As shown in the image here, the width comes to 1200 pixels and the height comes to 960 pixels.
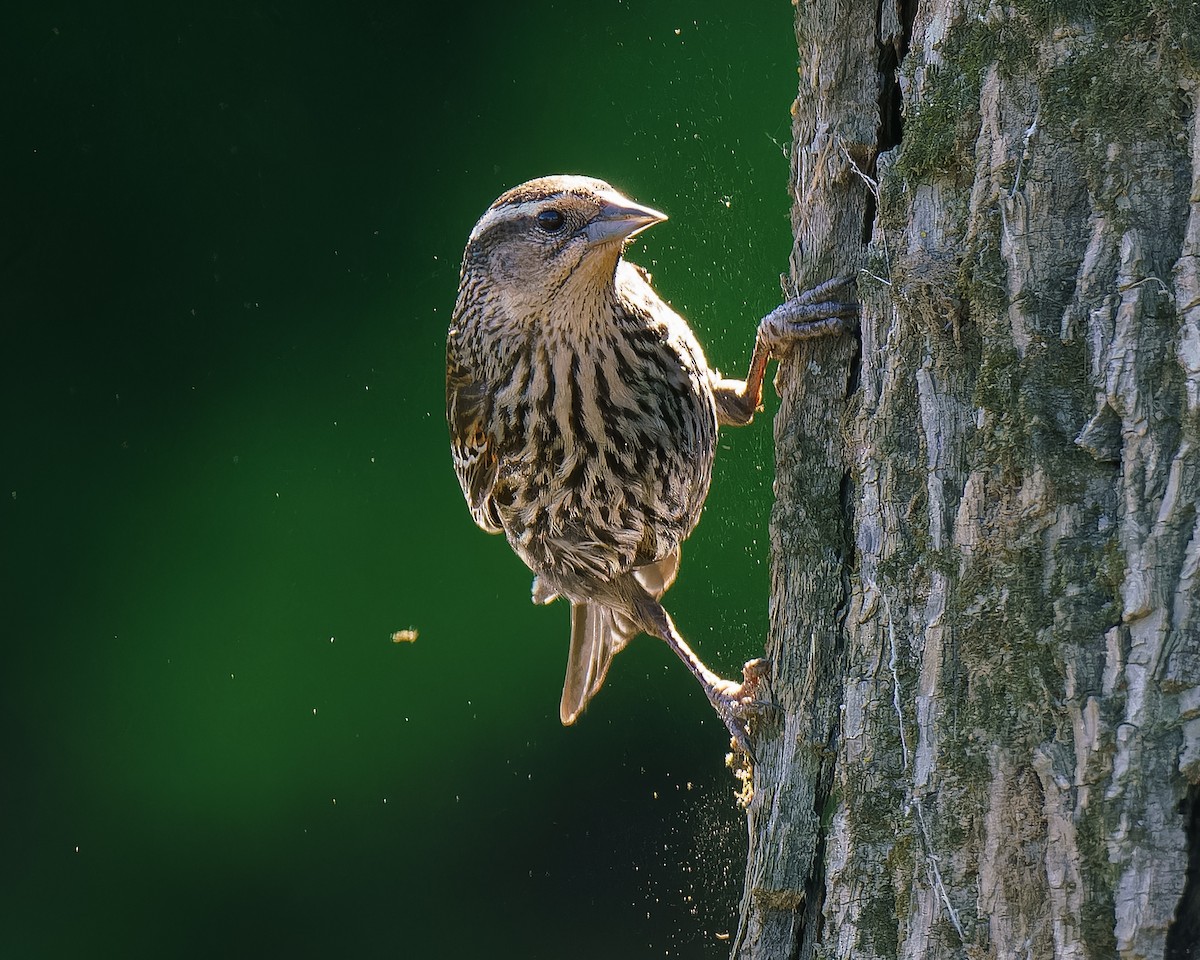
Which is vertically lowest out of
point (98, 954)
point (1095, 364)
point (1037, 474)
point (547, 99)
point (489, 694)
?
point (98, 954)

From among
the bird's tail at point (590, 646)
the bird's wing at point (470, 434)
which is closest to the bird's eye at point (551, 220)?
the bird's wing at point (470, 434)

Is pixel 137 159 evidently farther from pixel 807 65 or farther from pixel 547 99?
pixel 807 65

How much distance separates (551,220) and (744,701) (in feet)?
3.23

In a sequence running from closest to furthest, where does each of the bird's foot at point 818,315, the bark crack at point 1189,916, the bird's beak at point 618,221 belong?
the bark crack at point 1189,916 → the bird's foot at point 818,315 → the bird's beak at point 618,221

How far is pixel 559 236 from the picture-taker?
236cm

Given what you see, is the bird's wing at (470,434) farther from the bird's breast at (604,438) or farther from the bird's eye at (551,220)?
the bird's eye at (551,220)

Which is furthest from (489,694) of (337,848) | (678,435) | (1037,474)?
(1037,474)

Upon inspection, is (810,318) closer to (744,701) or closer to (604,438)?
(744,701)

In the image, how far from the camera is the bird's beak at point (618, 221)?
2270mm

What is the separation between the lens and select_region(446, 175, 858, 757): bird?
7.79ft

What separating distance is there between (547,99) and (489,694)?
1.87 m

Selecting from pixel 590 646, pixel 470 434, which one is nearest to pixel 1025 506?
pixel 470 434

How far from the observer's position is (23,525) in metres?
4.37

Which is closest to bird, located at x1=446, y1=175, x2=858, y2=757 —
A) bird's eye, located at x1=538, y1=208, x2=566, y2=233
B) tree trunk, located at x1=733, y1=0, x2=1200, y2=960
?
bird's eye, located at x1=538, y1=208, x2=566, y2=233
